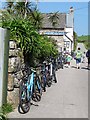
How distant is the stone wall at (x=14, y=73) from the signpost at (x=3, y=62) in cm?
26

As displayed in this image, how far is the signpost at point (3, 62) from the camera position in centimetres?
725

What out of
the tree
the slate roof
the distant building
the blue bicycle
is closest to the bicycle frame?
the blue bicycle

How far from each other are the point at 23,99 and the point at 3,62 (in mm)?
944

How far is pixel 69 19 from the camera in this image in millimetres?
69000

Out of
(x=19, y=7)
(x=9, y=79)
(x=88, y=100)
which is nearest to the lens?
(x=9, y=79)

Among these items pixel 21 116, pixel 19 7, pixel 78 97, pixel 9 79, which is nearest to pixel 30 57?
pixel 78 97

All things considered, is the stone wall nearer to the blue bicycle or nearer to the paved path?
the blue bicycle

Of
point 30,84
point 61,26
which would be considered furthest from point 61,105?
point 61,26

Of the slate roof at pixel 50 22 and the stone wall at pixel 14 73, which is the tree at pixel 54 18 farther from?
the stone wall at pixel 14 73

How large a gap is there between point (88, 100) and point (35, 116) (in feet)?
9.16

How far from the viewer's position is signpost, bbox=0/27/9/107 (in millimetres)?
7246

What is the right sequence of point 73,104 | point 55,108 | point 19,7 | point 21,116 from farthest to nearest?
point 19,7, point 73,104, point 55,108, point 21,116

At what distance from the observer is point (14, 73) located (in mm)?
8039

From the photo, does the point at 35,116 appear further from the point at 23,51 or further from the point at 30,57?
the point at 30,57
